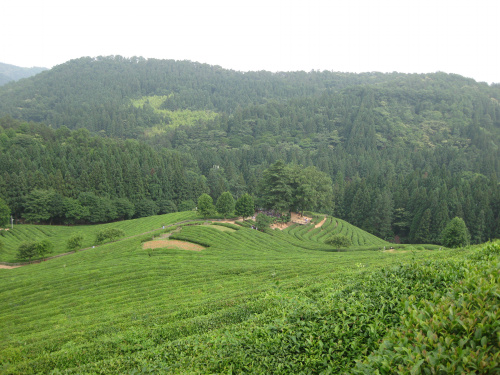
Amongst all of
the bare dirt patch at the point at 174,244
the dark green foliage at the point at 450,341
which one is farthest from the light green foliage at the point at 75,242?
the dark green foliage at the point at 450,341

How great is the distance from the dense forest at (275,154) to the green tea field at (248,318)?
4163 centimetres

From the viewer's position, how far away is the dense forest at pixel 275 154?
202 feet

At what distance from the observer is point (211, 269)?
21547 mm

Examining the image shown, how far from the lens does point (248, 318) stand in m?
10.1

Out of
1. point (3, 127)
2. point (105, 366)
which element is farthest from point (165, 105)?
point (105, 366)

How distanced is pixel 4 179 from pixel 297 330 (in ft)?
241

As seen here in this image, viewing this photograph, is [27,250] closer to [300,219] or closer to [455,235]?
[300,219]

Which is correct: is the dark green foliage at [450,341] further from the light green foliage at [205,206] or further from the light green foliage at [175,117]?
the light green foliage at [175,117]

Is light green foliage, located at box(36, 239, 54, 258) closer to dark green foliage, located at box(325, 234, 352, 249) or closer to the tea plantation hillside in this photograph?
the tea plantation hillside

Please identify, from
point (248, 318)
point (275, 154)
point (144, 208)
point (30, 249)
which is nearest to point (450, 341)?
point (248, 318)

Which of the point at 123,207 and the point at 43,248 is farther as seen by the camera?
the point at 123,207

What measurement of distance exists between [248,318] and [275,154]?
350 feet

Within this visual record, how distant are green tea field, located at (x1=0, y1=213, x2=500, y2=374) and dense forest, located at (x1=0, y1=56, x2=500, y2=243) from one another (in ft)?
137

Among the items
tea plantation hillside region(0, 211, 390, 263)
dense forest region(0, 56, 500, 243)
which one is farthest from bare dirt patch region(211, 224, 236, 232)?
dense forest region(0, 56, 500, 243)
